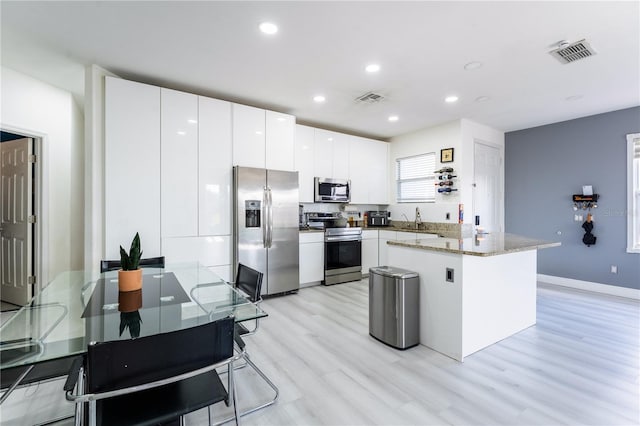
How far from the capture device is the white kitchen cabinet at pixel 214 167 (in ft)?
12.0

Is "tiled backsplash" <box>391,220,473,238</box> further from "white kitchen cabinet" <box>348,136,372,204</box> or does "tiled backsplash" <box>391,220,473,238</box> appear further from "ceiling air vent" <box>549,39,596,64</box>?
"ceiling air vent" <box>549,39,596,64</box>

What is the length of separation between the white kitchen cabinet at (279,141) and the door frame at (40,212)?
2.67 meters

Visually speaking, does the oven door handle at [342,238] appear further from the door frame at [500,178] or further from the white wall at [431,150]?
the door frame at [500,178]

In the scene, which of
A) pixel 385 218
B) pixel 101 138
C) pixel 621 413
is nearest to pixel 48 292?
pixel 101 138

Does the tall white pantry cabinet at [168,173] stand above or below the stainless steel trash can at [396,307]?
above

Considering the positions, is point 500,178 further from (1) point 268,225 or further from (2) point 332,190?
(1) point 268,225

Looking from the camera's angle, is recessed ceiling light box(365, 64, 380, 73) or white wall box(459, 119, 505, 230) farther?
white wall box(459, 119, 505, 230)

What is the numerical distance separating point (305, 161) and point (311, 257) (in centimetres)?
159

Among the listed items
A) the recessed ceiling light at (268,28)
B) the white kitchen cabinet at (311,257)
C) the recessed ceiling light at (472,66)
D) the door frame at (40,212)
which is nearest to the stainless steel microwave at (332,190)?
the white kitchen cabinet at (311,257)

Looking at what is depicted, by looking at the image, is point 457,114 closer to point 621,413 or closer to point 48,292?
point 621,413

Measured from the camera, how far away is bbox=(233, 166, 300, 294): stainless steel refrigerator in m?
3.85

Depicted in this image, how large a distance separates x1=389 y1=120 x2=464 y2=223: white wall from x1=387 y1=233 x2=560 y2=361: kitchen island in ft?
6.94

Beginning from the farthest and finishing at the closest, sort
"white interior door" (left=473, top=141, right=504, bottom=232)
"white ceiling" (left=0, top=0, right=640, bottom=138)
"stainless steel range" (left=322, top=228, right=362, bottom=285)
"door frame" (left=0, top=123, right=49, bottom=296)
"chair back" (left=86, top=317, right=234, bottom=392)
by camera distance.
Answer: "white interior door" (left=473, top=141, right=504, bottom=232), "stainless steel range" (left=322, top=228, right=362, bottom=285), "door frame" (left=0, top=123, right=49, bottom=296), "white ceiling" (left=0, top=0, right=640, bottom=138), "chair back" (left=86, top=317, right=234, bottom=392)

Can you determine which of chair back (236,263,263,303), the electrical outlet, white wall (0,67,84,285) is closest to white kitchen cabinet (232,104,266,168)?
chair back (236,263,263,303)
